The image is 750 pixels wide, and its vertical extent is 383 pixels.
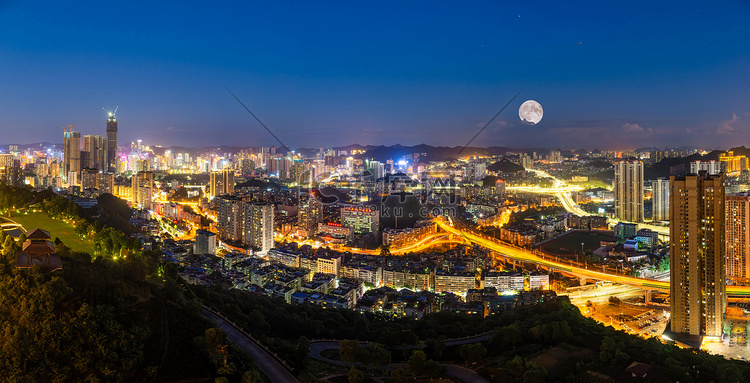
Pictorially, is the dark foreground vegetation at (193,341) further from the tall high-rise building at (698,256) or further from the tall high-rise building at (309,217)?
the tall high-rise building at (309,217)

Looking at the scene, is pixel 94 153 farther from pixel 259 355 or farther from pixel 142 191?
pixel 259 355

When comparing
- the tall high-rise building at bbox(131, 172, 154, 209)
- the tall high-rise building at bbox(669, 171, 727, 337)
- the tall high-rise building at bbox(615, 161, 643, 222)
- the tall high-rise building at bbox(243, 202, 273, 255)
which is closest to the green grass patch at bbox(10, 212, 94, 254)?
the tall high-rise building at bbox(243, 202, 273, 255)

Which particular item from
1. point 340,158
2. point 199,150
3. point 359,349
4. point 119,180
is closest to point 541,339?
point 359,349

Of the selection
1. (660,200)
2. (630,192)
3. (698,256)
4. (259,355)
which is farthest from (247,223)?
(660,200)

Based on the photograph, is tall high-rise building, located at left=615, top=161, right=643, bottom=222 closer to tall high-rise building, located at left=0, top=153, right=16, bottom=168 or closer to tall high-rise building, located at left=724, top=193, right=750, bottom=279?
tall high-rise building, located at left=724, top=193, right=750, bottom=279

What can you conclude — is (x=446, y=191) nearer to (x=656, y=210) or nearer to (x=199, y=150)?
(x=656, y=210)
